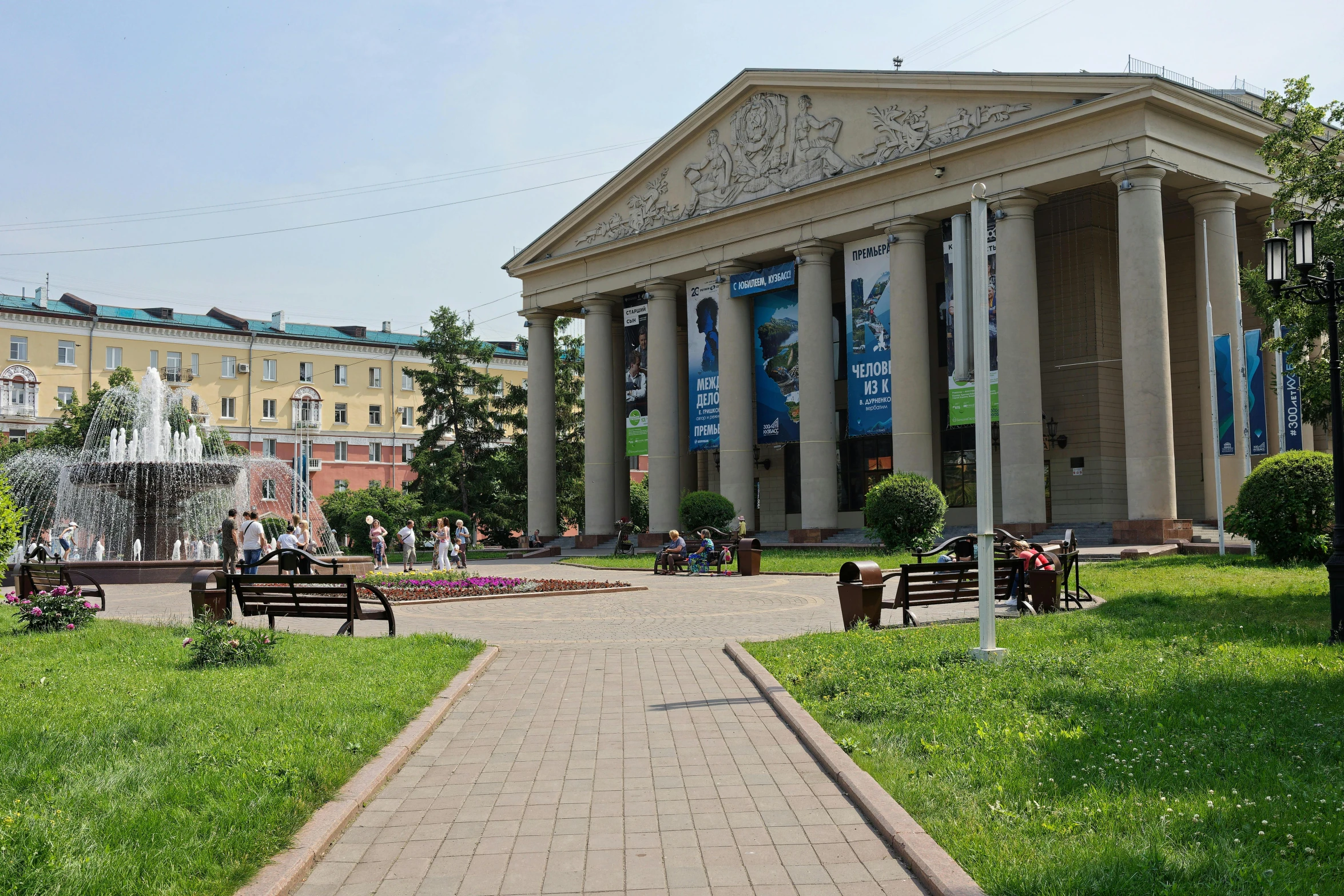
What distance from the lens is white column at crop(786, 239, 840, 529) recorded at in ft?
124

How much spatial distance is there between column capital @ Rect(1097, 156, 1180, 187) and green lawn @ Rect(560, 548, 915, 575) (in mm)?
11912

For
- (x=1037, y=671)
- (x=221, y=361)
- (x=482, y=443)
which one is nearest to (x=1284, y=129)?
(x=1037, y=671)

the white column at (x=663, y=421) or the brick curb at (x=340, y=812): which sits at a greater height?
the white column at (x=663, y=421)

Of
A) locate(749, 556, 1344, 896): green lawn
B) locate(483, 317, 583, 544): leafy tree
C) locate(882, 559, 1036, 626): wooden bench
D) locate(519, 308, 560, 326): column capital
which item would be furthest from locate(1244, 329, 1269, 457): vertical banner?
locate(483, 317, 583, 544): leafy tree

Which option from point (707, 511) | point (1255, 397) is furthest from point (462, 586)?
point (1255, 397)

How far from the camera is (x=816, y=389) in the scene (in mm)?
38250

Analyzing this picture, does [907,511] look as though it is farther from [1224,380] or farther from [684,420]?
[684,420]

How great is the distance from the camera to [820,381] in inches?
1507

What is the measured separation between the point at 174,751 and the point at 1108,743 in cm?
570

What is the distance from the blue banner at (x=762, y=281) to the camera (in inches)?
1540

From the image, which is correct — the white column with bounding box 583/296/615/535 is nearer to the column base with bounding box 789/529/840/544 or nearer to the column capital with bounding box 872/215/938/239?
the column base with bounding box 789/529/840/544

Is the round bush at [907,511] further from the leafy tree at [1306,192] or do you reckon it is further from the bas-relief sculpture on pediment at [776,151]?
the leafy tree at [1306,192]

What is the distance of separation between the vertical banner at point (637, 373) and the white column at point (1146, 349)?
1924cm

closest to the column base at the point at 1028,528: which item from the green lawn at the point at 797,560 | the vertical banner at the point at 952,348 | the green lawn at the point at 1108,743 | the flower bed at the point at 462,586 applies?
the vertical banner at the point at 952,348
